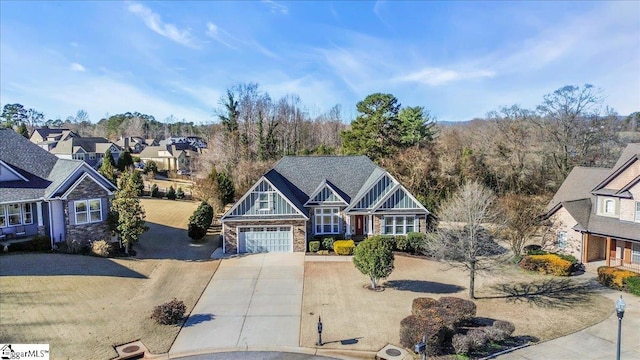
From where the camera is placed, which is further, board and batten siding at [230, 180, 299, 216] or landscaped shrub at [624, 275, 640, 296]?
board and batten siding at [230, 180, 299, 216]

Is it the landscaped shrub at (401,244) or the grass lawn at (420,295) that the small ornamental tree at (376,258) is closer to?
the grass lawn at (420,295)

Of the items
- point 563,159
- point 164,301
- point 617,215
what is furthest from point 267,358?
point 563,159

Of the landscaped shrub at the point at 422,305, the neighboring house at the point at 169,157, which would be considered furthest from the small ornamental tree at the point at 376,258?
the neighboring house at the point at 169,157

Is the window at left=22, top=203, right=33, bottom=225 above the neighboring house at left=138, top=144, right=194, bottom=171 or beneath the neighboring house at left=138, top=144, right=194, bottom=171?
beneath

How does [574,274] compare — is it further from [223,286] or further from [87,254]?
[87,254]

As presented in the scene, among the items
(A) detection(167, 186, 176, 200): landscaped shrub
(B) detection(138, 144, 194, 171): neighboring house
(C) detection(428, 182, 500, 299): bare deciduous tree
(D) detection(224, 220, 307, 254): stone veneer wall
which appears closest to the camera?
(C) detection(428, 182, 500, 299): bare deciduous tree

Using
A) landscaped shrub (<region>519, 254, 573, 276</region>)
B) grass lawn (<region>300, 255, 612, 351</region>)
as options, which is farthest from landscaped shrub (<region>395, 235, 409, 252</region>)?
landscaped shrub (<region>519, 254, 573, 276</region>)

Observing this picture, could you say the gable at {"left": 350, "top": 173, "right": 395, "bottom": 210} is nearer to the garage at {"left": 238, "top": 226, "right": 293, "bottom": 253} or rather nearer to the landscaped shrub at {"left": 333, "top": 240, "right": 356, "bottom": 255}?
the landscaped shrub at {"left": 333, "top": 240, "right": 356, "bottom": 255}
